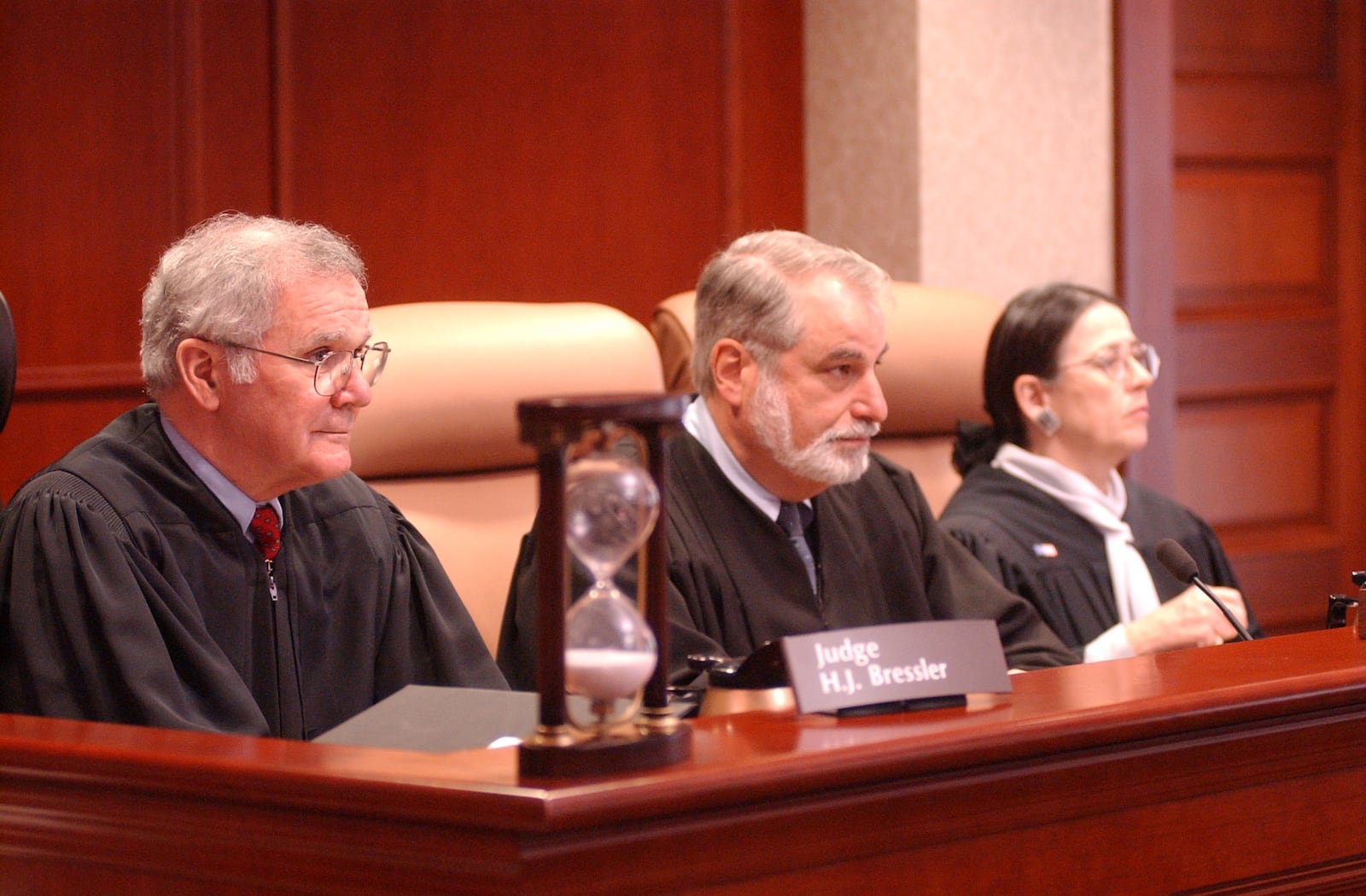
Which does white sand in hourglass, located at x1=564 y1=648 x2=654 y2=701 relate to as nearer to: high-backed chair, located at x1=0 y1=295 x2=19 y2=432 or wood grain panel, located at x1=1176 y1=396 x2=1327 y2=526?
Answer: high-backed chair, located at x1=0 y1=295 x2=19 y2=432

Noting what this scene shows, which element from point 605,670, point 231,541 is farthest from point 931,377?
point 605,670

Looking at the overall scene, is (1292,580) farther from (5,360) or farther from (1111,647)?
(5,360)

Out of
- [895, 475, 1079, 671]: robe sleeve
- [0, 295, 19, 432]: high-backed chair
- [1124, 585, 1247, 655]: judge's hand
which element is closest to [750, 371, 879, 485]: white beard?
[895, 475, 1079, 671]: robe sleeve

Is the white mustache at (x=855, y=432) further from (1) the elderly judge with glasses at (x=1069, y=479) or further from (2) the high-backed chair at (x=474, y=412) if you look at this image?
(1) the elderly judge with glasses at (x=1069, y=479)

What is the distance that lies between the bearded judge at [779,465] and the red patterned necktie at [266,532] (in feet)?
1.29

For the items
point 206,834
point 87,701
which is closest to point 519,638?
point 87,701

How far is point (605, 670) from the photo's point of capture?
107cm

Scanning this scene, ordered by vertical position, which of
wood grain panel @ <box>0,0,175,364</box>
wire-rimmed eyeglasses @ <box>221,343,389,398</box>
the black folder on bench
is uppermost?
wood grain panel @ <box>0,0,175,364</box>

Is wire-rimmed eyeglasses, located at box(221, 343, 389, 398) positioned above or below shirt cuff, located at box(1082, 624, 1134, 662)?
above

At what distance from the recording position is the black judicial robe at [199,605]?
5.32 ft

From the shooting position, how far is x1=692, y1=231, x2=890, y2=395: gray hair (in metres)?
2.28

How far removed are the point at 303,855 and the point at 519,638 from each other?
1.03m

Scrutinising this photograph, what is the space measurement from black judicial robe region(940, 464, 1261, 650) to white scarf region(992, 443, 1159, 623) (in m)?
0.01

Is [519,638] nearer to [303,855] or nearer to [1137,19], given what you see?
A: [303,855]
